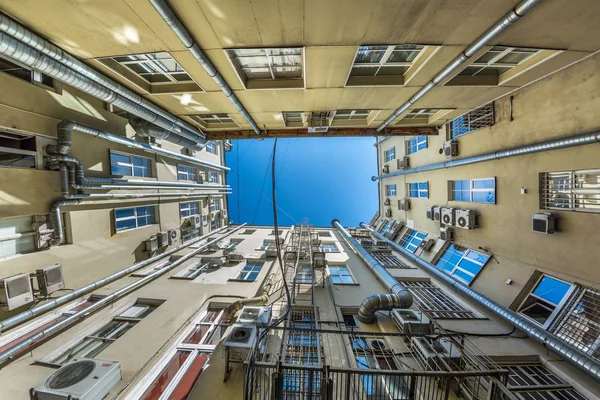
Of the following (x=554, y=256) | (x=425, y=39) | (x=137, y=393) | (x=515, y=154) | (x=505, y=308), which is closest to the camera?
(x=137, y=393)

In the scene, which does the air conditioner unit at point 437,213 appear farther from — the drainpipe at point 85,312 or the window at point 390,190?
the drainpipe at point 85,312

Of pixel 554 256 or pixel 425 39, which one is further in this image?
pixel 554 256

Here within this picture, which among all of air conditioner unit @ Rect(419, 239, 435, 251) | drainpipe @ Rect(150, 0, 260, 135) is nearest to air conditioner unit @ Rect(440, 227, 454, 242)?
air conditioner unit @ Rect(419, 239, 435, 251)

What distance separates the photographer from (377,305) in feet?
22.7

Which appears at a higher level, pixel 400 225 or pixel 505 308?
pixel 400 225

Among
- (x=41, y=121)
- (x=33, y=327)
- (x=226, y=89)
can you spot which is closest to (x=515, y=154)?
(x=226, y=89)

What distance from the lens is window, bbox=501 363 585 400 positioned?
4.86 m

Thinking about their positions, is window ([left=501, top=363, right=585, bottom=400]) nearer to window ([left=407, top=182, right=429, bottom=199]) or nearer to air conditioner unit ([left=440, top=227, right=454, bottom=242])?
air conditioner unit ([left=440, top=227, right=454, bottom=242])

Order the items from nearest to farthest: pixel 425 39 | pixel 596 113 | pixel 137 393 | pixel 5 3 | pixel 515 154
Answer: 1. pixel 5 3
2. pixel 137 393
3. pixel 425 39
4. pixel 596 113
5. pixel 515 154

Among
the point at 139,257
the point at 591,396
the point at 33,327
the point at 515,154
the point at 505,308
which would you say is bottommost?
the point at 591,396

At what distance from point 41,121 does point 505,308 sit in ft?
53.9

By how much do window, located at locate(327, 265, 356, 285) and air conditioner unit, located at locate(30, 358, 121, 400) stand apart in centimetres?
764

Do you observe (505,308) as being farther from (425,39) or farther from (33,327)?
(33,327)

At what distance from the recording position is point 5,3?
407 centimetres
